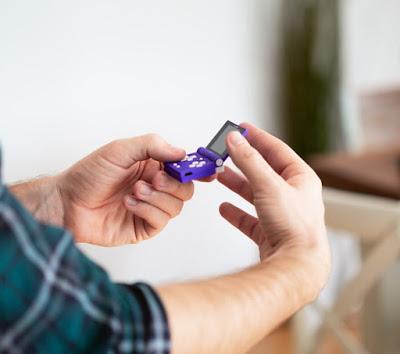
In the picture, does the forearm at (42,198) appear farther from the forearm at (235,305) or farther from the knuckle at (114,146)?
the forearm at (235,305)

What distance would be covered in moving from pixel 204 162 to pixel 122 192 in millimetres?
154

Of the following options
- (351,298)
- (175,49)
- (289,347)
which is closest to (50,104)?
(175,49)

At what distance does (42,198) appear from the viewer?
0.64m

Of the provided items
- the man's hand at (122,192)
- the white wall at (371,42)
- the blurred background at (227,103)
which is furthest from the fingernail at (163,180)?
the white wall at (371,42)

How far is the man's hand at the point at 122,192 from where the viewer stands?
2.08ft

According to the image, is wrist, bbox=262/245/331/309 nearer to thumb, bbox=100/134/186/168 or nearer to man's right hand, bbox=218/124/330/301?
man's right hand, bbox=218/124/330/301

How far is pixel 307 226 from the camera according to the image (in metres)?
0.52

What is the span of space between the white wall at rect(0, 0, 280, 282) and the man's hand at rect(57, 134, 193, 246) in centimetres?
12

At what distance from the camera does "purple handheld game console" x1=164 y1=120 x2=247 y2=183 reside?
585mm

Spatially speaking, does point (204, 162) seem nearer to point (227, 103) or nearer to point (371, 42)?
point (227, 103)

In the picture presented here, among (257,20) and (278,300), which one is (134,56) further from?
(278,300)

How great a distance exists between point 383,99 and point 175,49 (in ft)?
2.47

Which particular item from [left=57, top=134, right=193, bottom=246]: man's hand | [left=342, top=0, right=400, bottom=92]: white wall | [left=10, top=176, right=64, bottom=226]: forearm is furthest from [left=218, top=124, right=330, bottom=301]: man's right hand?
[left=342, top=0, right=400, bottom=92]: white wall

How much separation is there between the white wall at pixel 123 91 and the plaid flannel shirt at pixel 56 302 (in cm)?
40
